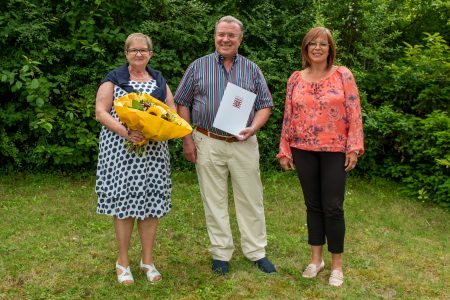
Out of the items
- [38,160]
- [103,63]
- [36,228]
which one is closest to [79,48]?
[103,63]

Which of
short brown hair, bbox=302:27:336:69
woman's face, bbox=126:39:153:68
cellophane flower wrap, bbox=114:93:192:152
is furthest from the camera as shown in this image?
short brown hair, bbox=302:27:336:69

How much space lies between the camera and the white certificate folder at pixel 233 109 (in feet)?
12.4

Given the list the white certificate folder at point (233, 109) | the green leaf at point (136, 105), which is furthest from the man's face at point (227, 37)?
the green leaf at point (136, 105)

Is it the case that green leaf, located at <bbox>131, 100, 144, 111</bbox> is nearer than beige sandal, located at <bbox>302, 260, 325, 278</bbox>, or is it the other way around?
green leaf, located at <bbox>131, 100, 144, 111</bbox>

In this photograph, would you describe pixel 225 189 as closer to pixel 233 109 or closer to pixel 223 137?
pixel 223 137

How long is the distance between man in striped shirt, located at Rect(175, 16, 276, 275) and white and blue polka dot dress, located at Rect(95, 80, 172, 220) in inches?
12.9

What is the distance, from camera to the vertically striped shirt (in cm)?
385

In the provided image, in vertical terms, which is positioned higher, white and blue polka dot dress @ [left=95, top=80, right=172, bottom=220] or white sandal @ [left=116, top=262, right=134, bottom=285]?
white and blue polka dot dress @ [left=95, top=80, right=172, bottom=220]

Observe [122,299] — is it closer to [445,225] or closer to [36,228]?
[36,228]

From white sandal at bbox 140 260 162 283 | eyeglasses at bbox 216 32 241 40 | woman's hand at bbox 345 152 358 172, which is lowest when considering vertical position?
white sandal at bbox 140 260 162 283

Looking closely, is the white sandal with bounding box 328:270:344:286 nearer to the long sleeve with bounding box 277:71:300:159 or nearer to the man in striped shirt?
the man in striped shirt

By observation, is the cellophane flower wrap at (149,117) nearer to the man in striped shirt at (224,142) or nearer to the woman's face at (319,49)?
the man in striped shirt at (224,142)

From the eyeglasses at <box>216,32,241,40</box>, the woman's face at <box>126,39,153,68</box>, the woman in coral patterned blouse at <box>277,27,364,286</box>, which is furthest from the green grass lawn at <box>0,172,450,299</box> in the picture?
the eyeglasses at <box>216,32,241,40</box>

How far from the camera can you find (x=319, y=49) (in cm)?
368
